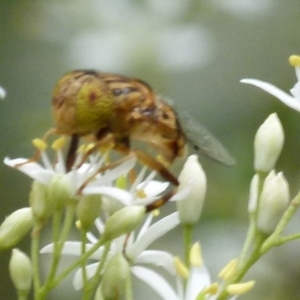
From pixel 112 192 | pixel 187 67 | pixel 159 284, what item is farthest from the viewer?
pixel 187 67

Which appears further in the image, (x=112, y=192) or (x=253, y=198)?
(x=253, y=198)

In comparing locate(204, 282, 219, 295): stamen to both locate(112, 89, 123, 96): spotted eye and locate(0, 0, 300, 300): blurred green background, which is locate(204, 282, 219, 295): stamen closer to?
locate(112, 89, 123, 96): spotted eye

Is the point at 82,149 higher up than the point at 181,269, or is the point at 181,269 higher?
the point at 82,149

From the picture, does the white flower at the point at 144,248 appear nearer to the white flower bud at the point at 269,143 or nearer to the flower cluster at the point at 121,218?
the flower cluster at the point at 121,218

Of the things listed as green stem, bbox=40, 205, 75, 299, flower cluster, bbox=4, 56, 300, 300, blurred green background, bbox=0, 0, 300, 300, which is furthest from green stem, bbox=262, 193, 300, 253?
blurred green background, bbox=0, 0, 300, 300

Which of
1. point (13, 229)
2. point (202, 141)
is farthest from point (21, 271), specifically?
point (202, 141)

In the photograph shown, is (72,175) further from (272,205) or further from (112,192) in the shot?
(272,205)
